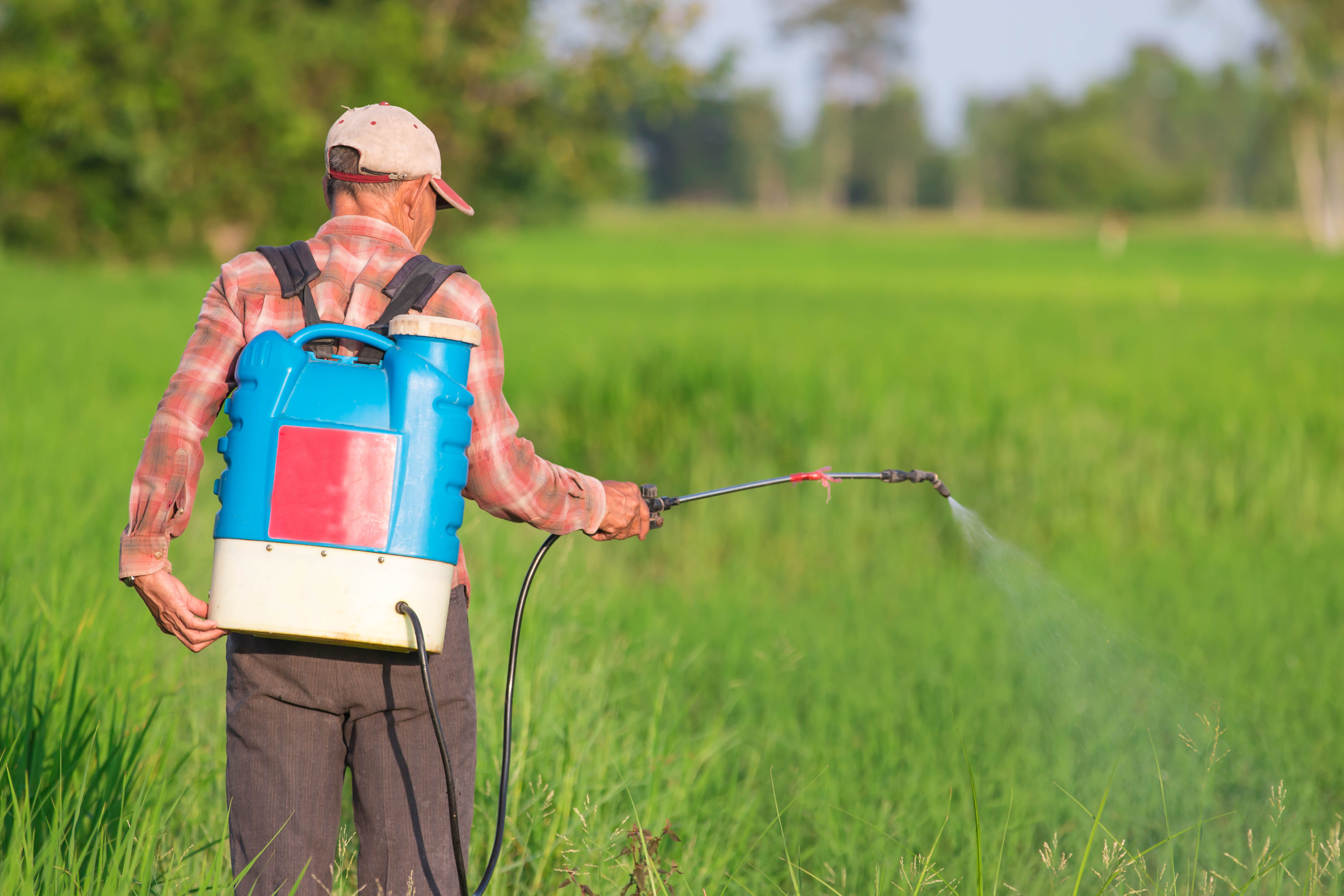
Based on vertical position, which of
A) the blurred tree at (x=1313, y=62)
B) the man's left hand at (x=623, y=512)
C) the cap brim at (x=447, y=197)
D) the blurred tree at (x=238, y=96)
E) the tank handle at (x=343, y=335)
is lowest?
the man's left hand at (x=623, y=512)

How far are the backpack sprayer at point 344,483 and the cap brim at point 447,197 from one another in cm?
30

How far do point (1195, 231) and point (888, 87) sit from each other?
135 ft

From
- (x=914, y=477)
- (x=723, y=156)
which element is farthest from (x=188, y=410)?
(x=723, y=156)

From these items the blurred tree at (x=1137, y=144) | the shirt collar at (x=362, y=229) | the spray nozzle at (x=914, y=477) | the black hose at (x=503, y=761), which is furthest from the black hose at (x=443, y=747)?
the blurred tree at (x=1137, y=144)

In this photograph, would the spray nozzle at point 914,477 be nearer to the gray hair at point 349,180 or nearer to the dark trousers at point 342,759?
the dark trousers at point 342,759

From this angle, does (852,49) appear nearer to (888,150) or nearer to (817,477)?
(888,150)

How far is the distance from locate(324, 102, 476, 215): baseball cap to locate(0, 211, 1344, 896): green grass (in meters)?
1.14

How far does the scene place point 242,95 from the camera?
22.2m

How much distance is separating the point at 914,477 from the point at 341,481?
1.02 meters

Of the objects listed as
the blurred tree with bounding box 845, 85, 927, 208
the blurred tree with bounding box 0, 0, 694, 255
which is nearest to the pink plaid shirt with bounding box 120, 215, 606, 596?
the blurred tree with bounding box 0, 0, 694, 255

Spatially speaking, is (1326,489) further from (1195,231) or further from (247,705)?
(1195,231)

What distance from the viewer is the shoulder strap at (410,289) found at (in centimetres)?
195

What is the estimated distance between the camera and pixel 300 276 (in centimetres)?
196

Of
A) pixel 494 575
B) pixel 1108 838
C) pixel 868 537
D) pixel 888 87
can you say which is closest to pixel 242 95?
pixel 868 537
